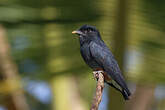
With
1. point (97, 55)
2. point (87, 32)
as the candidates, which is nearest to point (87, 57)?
point (97, 55)

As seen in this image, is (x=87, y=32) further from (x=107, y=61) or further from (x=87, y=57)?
(x=107, y=61)

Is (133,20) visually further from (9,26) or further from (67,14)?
(9,26)

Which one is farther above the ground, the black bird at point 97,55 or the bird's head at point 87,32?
the bird's head at point 87,32

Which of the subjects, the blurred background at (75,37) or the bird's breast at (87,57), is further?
the bird's breast at (87,57)

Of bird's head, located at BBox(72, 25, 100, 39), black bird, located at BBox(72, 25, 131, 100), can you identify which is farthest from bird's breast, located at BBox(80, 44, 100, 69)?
bird's head, located at BBox(72, 25, 100, 39)

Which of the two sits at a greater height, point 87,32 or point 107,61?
point 87,32

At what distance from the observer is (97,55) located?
229 inches

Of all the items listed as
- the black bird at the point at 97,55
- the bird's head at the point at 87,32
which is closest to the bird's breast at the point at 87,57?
the black bird at the point at 97,55

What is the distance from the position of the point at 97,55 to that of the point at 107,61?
0.20 metres

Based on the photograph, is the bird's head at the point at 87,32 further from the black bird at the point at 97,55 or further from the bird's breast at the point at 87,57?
the bird's breast at the point at 87,57

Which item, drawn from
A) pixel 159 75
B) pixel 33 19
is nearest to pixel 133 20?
pixel 159 75

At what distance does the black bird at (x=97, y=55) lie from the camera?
542 cm

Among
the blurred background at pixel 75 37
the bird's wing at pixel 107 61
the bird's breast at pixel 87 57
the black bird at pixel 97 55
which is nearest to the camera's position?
the blurred background at pixel 75 37

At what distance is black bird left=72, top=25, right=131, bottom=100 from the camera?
5416mm
